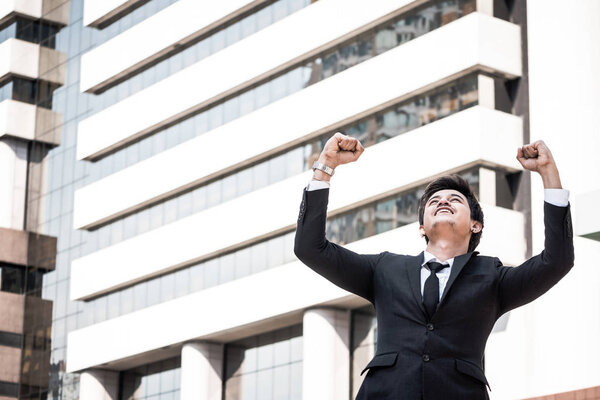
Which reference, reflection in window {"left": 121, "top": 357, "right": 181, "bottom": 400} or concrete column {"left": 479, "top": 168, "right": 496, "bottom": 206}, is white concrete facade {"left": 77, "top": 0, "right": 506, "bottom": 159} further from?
reflection in window {"left": 121, "top": 357, "right": 181, "bottom": 400}

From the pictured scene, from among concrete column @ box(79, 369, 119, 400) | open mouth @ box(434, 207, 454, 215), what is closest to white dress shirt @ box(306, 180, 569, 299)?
open mouth @ box(434, 207, 454, 215)

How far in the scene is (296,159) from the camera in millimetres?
47844

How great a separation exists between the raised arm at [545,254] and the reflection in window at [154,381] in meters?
48.3

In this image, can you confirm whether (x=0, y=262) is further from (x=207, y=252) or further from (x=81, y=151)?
(x=207, y=252)

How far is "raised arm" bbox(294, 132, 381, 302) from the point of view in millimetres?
6188

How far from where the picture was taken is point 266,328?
49.4 meters

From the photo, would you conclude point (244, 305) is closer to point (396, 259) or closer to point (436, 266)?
point (396, 259)

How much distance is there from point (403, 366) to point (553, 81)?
118ft

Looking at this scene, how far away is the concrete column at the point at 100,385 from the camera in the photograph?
57.2 metres

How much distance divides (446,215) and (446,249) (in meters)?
0.18

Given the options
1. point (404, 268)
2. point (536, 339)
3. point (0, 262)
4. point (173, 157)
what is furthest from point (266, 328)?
point (404, 268)

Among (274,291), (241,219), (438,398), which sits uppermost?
(241,219)

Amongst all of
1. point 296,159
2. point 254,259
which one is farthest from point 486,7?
point 254,259

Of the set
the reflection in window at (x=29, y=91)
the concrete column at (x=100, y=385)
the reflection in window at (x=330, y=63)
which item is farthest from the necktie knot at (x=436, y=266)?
the reflection in window at (x=29, y=91)
